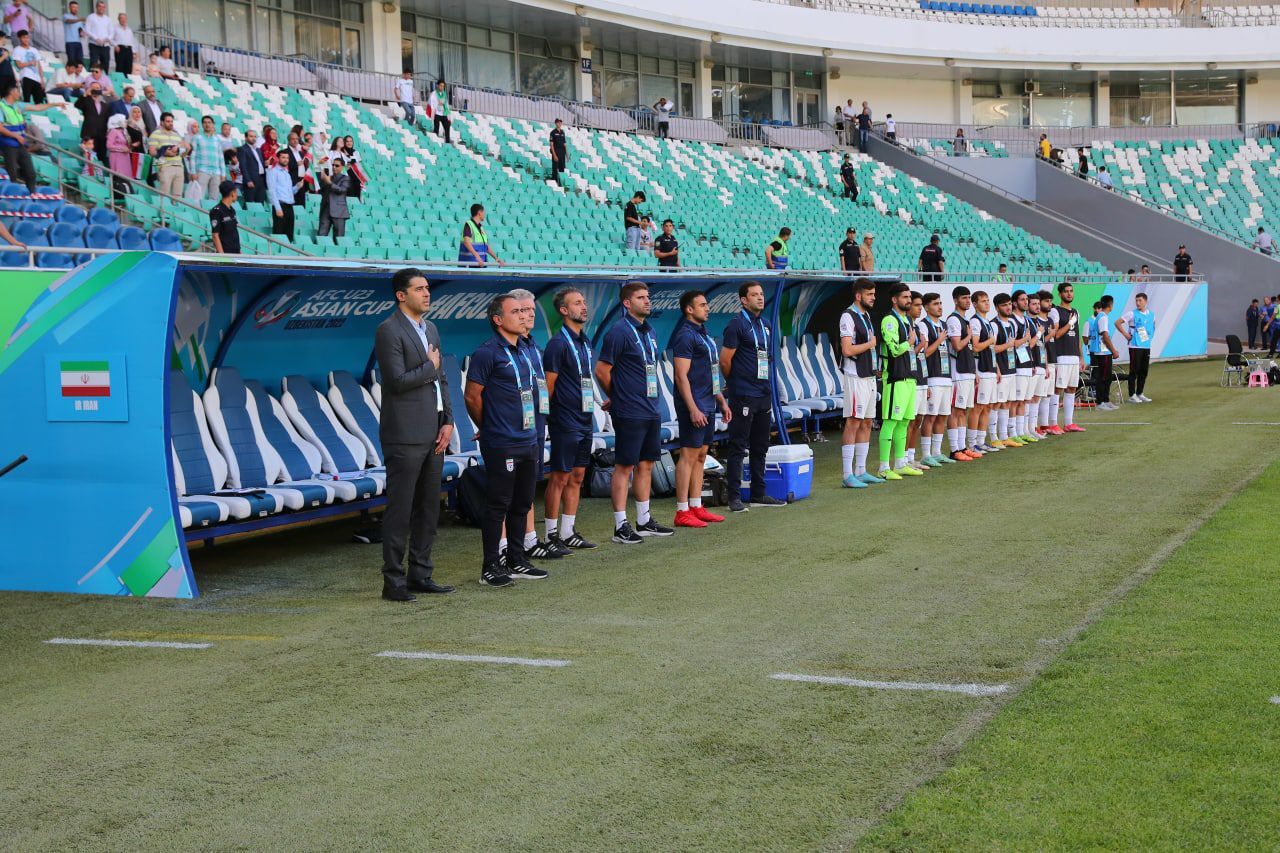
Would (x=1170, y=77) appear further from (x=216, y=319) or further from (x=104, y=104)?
(x=216, y=319)

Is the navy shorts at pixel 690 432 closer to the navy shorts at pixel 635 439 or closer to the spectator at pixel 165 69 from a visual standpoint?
the navy shorts at pixel 635 439

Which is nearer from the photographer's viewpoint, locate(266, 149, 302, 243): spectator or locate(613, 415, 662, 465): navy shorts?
locate(613, 415, 662, 465): navy shorts

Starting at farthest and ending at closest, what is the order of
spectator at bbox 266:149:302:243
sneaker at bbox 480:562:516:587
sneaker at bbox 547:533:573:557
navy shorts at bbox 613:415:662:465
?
spectator at bbox 266:149:302:243
navy shorts at bbox 613:415:662:465
sneaker at bbox 547:533:573:557
sneaker at bbox 480:562:516:587

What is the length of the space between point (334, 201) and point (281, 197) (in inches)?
34.7

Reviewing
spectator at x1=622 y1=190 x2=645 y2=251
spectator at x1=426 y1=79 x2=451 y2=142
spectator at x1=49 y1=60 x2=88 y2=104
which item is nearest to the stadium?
spectator at x1=49 y1=60 x2=88 y2=104

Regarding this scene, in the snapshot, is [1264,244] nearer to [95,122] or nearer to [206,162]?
[206,162]

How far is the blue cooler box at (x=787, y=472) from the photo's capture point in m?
11.7

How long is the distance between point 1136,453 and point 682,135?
88.1 ft

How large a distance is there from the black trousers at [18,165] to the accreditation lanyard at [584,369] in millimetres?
8092

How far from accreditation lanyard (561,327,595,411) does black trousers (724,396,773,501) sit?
2230mm

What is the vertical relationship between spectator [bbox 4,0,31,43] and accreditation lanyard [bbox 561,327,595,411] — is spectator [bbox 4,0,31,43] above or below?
above

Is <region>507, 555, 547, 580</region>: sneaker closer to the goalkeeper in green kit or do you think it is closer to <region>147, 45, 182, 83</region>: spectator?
the goalkeeper in green kit

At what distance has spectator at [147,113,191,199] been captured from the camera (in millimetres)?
16797

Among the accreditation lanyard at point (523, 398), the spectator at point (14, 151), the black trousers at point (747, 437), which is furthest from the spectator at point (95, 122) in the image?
the accreditation lanyard at point (523, 398)
